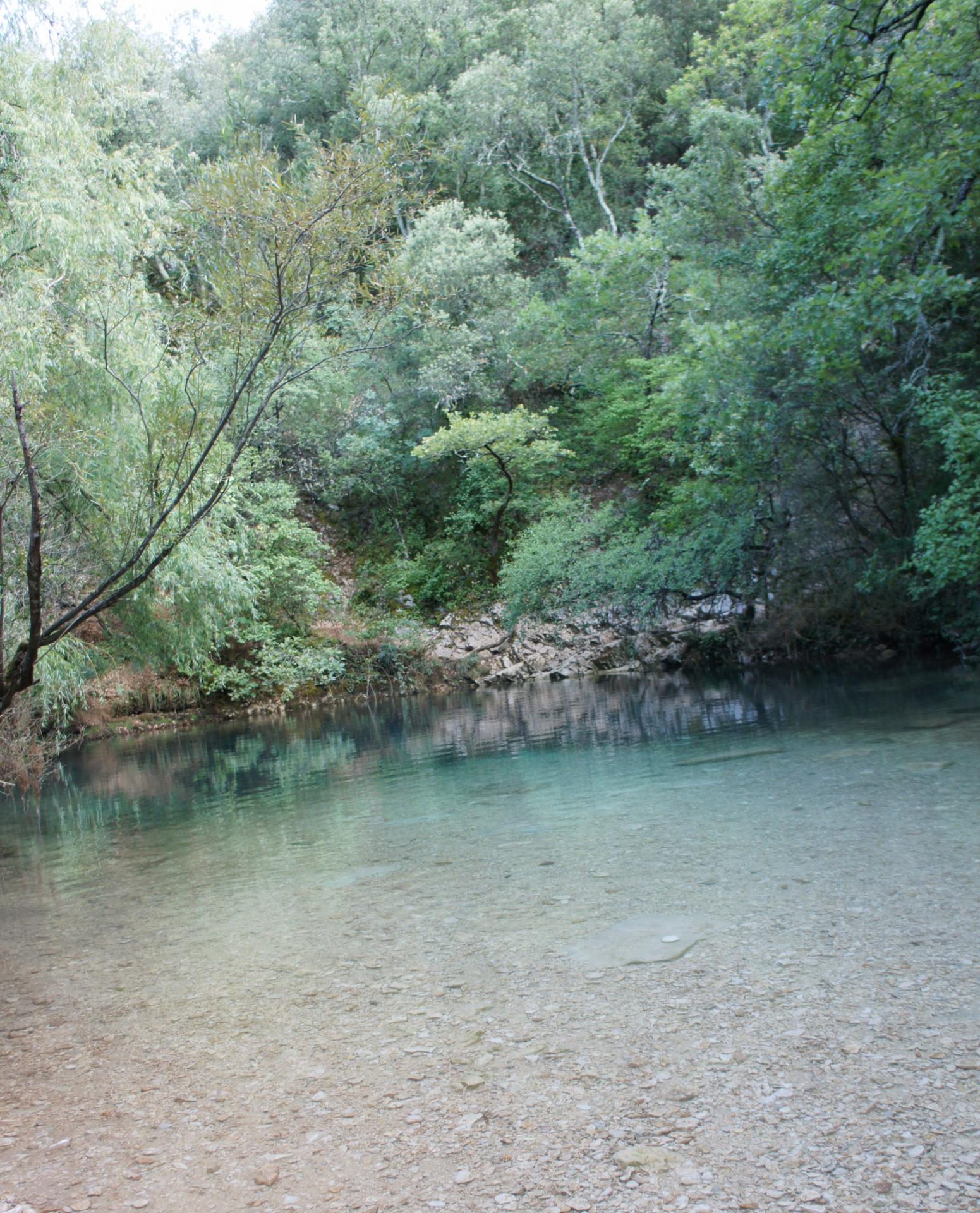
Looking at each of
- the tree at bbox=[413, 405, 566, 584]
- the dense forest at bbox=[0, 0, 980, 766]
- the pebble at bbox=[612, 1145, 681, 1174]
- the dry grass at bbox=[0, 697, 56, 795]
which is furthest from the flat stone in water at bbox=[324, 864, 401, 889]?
the tree at bbox=[413, 405, 566, 584]

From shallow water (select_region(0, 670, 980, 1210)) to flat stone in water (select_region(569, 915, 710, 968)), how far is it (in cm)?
2

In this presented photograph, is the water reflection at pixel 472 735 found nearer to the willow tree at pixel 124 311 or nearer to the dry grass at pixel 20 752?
the dry grass at pixel 20 752

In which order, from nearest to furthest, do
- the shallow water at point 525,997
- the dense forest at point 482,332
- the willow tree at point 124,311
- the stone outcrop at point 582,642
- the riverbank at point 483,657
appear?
the shallow water at point 525,997 → the willow tree at point 124,311 → the dense forest at point 482,332 → the riverbank at point 483,657 → the stone outcrop at point 582,642

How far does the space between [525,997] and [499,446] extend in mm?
25501

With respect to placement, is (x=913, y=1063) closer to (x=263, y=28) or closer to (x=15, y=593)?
(x=15, y=593)

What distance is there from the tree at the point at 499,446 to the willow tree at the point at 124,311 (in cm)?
1473

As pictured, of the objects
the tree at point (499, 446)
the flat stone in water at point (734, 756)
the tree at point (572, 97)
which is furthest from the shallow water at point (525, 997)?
the tree at point (572, 97)

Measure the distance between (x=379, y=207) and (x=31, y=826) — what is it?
884 cm

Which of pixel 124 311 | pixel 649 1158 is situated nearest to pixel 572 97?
pixel 124 311

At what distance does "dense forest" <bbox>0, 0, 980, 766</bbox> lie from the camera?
7.98m

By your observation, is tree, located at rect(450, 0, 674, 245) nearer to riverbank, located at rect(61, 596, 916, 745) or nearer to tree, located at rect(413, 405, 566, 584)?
tree, located at rect(413, 405, 566, 584)

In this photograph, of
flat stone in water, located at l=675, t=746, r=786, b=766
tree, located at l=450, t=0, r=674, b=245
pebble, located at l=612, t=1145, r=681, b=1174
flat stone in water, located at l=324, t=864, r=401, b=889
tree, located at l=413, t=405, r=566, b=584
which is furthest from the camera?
tree, located at l=450, t=0, r=674, b=245

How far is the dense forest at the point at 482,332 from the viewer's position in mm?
7977

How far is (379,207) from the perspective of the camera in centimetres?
752
